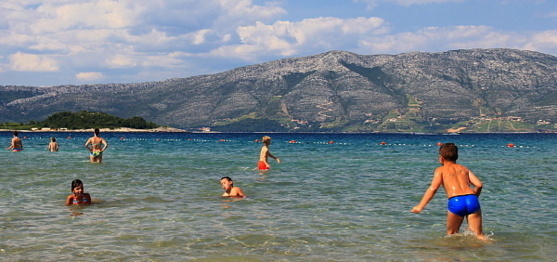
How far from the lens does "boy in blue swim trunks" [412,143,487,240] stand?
1091 centimetres

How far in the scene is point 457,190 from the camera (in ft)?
35.9

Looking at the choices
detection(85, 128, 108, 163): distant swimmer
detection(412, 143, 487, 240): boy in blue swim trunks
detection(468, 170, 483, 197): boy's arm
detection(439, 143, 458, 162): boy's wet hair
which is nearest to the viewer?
detection(468, 170, 483, 197): boy's arm

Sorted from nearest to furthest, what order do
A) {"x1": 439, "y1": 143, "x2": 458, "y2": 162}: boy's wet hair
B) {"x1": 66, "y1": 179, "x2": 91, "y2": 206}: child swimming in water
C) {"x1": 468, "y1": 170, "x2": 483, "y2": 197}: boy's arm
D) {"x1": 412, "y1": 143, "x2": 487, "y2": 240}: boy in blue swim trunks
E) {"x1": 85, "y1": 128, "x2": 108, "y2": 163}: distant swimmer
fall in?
1. {"x1": 468, "y1": 170, "x2": 483, "y2": 197}: boy's arm
2. {"x1": 412, "y1": 143, "x2": 487, "y2": 240}: boy in blue swim trunks
3. {"x1": 439, "y1": 143, "x2": 458, "y2": 162}: boy's wet hair
4. {"x1": 66, "y1": 179, "x2": 91, "y2": 206}: child swimming in water
5. {"x1": 85, "y1": 128, "x2": 108, "y2": 163}: distant swimmer

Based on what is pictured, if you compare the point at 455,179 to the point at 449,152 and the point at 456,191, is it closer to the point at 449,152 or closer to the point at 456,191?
the point at 456,191

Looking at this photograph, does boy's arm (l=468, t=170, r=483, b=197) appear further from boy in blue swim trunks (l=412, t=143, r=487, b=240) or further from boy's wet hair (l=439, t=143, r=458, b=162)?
boy's wet hair (l=439, t=143, r=458, b=162)

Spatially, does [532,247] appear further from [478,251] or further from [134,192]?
[134,192]

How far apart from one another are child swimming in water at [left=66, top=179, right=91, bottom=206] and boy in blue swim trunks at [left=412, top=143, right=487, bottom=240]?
33.6 feet

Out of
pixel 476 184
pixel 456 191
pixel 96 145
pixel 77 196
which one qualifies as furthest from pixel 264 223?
pixel 96 145

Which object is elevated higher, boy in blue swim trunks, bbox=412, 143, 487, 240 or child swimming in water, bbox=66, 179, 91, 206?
boy in blue swim trunks, bbox=412, 143, 487, 240

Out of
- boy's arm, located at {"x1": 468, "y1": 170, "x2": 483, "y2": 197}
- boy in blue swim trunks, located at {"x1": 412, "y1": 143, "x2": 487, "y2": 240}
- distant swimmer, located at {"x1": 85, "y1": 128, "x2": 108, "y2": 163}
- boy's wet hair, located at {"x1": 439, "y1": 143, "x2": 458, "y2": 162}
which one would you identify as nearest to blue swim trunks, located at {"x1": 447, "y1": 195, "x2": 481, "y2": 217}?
boy in blue swim trunks, located at {"x1": 412, "y1": 143, "x2": 487, "y2": 240}

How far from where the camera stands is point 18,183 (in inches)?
894

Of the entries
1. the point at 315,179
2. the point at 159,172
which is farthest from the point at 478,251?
the point at 159,172

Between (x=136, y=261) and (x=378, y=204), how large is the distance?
9336 mm

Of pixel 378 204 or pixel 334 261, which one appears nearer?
pixel 334 261
